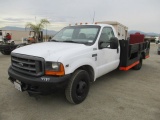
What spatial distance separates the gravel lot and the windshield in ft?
4.71

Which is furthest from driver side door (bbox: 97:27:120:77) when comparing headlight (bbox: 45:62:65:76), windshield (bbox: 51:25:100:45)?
→ headlight (bbox: 45:62:65:76)

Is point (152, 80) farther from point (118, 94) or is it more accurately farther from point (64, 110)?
point (64, 110)

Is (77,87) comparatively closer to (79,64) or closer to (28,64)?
(79,64)

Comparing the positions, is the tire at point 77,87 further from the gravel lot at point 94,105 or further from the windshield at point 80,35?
the windshield at point 80,35

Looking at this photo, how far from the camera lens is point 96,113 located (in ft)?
10.9

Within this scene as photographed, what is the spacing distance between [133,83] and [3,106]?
12.7 feet

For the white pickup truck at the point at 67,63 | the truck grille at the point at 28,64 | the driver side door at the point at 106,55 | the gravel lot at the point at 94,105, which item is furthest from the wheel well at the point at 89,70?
the truck grille at the point at 28,64

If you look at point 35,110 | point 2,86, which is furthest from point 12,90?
point 35,110

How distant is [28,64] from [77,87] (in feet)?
3.82

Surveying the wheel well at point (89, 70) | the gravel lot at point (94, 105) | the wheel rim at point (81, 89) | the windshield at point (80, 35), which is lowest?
the gravel lot at point (94, 105)

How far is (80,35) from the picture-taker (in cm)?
439

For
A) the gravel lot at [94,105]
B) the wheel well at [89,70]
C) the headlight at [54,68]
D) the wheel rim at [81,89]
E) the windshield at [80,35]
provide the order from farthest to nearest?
the windshield at [80,35] → the wheel well at [89,70] → the wheel rim at [81,89] → the gravel lot at [94,105] → the headlight at [54,68]

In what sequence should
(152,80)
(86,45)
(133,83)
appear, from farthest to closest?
(152,80) → (133,83) → (86,45)

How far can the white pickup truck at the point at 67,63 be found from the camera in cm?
307
